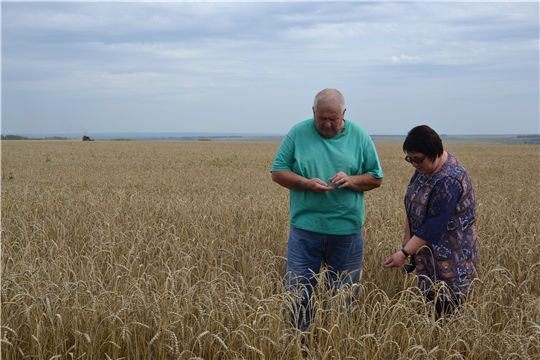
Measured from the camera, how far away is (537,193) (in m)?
11.8

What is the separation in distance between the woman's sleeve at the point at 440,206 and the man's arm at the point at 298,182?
2.51 ft

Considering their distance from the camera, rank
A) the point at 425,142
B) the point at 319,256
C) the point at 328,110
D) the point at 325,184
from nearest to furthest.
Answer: the point at 425,142 → the point at 328,110 → the point at 325,184 → the point at 319,256

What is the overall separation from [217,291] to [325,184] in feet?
4.04

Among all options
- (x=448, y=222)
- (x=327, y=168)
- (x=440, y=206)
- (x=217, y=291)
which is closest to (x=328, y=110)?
(x=327, y=168)

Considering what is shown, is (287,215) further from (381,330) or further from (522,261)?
(381,330)

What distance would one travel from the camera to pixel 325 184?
3.97 m

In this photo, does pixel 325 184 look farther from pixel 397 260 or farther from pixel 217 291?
pixel 217 291

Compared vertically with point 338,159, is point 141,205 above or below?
below

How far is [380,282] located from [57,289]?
2.89 metres

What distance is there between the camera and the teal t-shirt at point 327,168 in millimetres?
4082

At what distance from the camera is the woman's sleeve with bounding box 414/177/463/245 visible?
11.5ft

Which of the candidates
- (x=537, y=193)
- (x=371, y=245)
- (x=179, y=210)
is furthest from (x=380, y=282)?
(x=537, y=193)

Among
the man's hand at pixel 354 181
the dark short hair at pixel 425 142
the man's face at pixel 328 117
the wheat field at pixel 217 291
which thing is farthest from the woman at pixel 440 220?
the man's face at pixel 328 117

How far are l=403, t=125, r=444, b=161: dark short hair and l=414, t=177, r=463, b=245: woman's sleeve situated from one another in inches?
8.2
